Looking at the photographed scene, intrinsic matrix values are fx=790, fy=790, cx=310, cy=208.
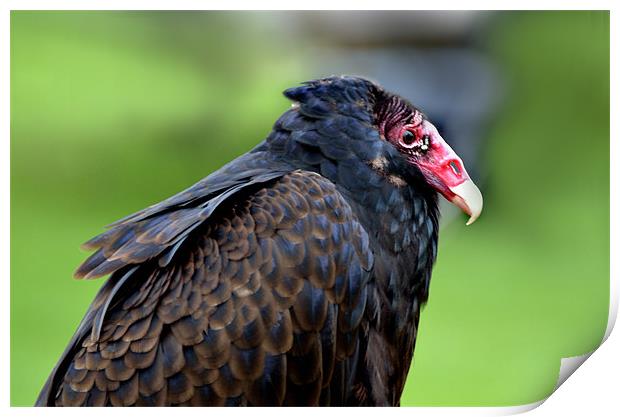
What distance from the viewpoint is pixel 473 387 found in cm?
263

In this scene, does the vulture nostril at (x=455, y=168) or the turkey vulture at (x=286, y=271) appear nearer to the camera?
the turkey vulture at (x=286, y=271)

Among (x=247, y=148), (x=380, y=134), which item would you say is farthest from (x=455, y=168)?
(x=247, y=148)

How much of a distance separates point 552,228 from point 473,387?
59 cm

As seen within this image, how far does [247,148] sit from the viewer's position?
2.76 meters

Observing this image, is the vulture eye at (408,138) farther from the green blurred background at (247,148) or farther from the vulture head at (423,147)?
the green blurred background at (247,148)

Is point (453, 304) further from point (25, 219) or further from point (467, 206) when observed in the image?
point (25, 219)

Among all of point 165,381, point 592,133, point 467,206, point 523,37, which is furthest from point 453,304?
point 165,381

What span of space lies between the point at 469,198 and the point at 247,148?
78 cm

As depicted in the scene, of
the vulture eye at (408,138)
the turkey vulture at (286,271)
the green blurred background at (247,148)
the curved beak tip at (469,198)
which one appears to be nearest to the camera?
the turkey vulture at (286,271)

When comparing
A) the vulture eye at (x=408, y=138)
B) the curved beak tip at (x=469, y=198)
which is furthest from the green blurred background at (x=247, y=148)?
the vulture eye at (x=408, y=138)

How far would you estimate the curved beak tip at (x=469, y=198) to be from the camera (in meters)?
2.60

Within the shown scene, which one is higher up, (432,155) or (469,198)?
(432,155)

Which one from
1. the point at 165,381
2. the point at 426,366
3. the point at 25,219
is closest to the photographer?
the point at 165,381

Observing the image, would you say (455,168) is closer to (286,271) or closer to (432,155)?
(432,155)
